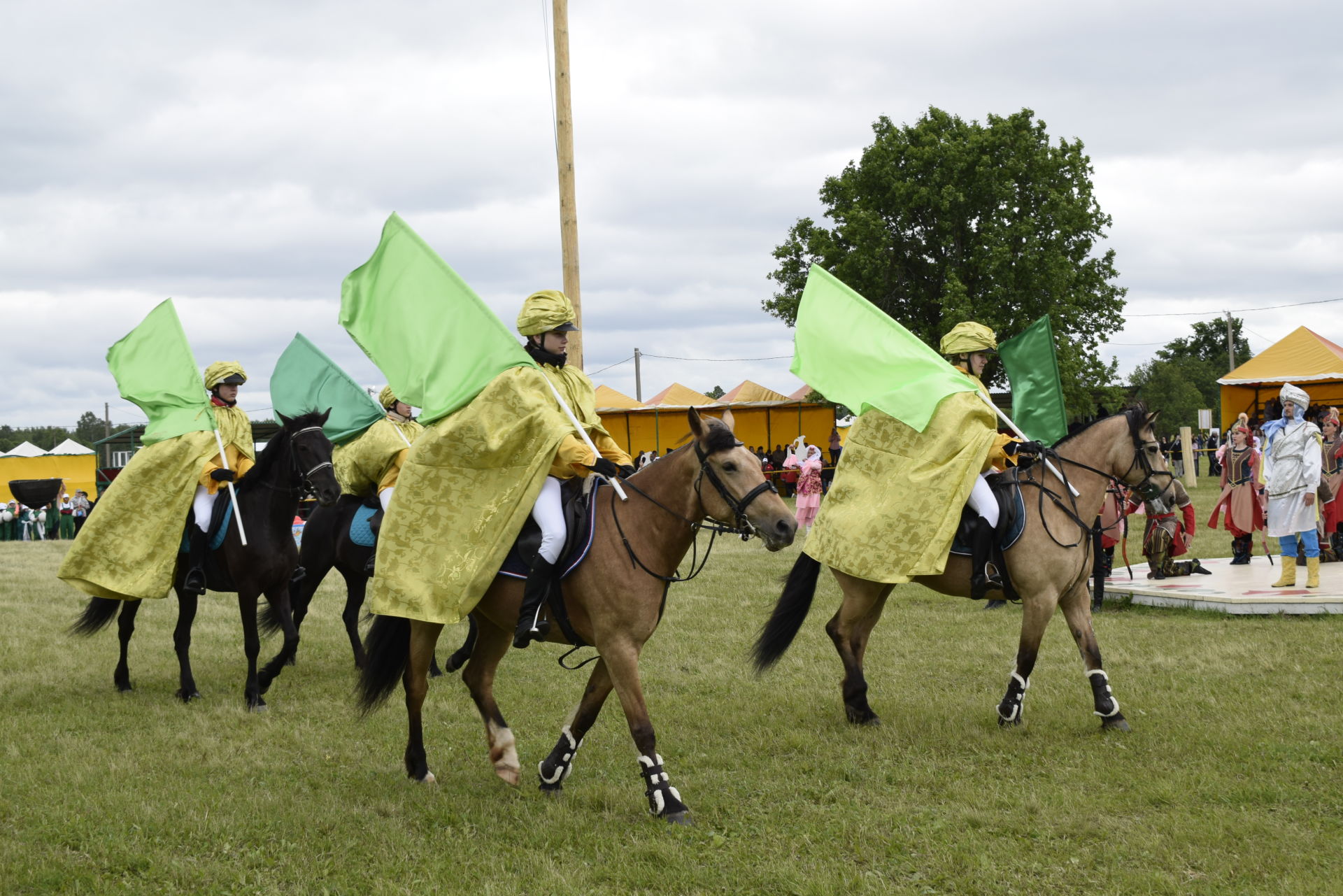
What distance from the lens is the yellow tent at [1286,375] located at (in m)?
26.8

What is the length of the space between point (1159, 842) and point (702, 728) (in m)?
3.25

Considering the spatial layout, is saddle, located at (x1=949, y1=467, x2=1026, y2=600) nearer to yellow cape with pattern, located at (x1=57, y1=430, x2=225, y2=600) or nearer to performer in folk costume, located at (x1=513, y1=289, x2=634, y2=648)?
performer in folk costume, located at (x1=513, y1=289, x2=634, y2=648)

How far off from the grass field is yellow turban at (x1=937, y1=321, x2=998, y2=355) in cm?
267

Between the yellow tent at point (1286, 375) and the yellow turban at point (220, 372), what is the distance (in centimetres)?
2484

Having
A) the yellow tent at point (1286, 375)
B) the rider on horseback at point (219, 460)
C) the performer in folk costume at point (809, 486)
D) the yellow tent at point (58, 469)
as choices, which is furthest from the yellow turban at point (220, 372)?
the yellow tent at point (58, 469)

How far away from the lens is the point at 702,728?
24.8 feet

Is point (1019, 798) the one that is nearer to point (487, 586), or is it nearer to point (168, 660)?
point (487, 586)

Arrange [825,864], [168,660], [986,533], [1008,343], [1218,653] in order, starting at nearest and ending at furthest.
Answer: [825,864] < [986,533] < [1008,343] < [1218,653] < [168,660]

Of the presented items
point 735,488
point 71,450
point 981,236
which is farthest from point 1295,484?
point 71,450

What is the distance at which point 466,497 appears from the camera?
609cm

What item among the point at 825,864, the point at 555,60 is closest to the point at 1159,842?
the point at 825,864

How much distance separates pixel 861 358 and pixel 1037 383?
1.79 m

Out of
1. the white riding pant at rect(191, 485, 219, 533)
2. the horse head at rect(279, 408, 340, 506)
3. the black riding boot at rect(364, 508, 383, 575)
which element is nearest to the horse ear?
the horse head at rect(279, 408, 340, 506)

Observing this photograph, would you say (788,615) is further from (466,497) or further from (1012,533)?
(466,497)
